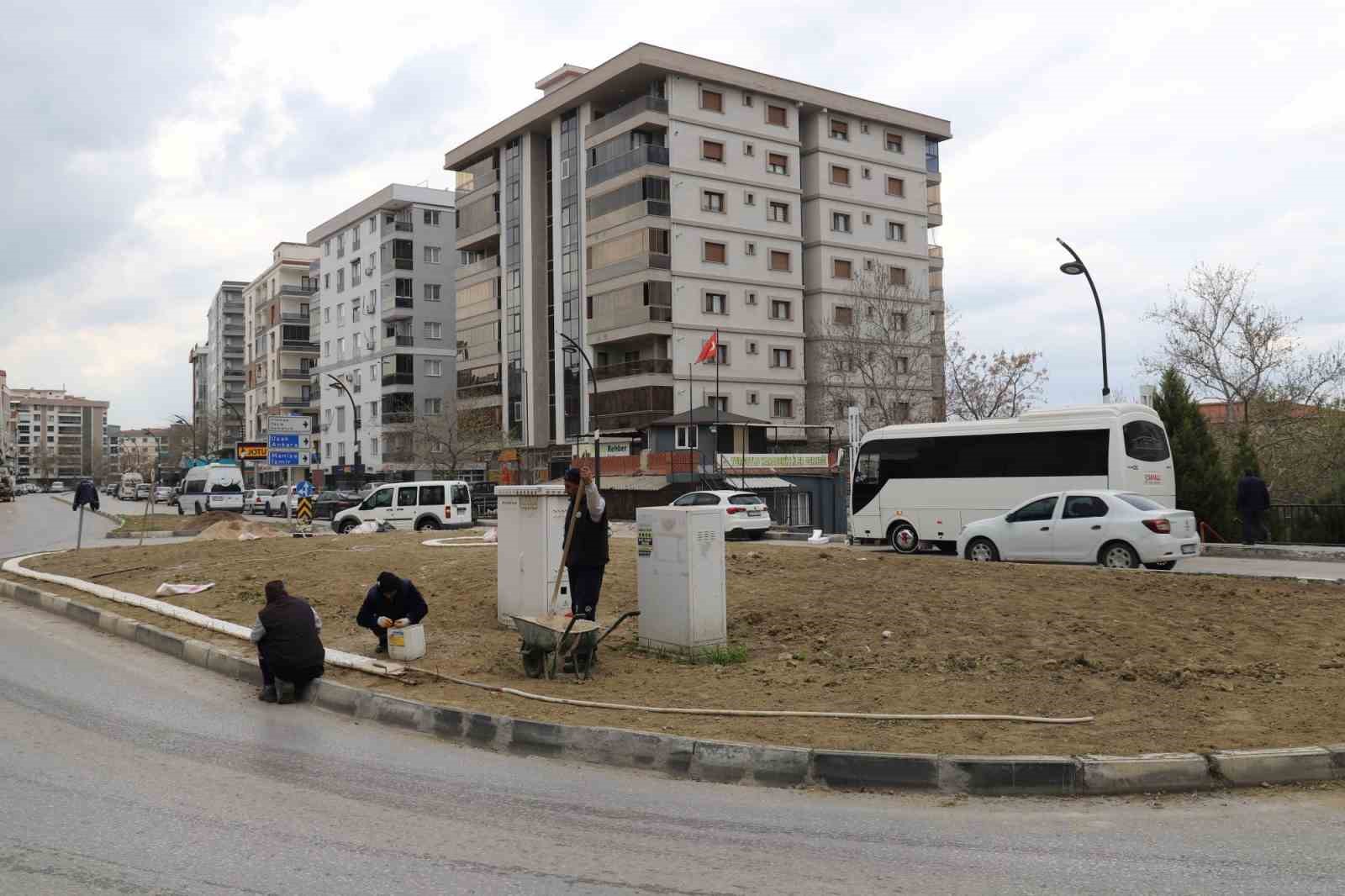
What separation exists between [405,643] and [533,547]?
6.48 ft

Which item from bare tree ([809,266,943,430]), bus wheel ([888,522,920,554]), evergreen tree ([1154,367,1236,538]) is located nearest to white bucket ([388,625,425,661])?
bus wheel ([888,522,920,554])

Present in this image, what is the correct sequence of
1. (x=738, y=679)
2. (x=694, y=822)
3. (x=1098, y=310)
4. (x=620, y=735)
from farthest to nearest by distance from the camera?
(x=1098, y=310), (x=738, y=679), (x=620, y=735), (x=694, y=822)

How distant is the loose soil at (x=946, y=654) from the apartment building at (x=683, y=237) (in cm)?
3612

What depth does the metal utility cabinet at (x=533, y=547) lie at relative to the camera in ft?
36.1

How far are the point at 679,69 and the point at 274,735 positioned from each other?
166ft

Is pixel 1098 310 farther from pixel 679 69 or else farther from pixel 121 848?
pixel 679 69

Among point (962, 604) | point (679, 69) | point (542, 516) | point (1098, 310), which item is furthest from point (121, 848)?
point (679, 69)

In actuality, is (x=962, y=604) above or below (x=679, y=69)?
below

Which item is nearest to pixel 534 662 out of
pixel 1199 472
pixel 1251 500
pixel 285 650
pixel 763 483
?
pixel 285 650

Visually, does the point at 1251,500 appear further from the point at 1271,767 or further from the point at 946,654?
the point at 1271,767

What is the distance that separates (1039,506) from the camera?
716 inches

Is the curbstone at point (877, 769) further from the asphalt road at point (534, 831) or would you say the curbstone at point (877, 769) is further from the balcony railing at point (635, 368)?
the balcony railing at point (635, 368)

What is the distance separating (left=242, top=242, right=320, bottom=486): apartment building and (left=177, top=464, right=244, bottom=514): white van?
4222cm

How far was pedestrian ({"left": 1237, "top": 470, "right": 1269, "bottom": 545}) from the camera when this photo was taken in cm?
2166
